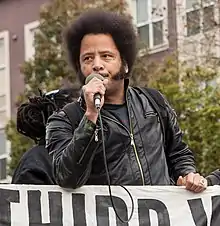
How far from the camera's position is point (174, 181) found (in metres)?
4.93

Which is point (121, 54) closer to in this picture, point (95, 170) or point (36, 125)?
point (95, 170)

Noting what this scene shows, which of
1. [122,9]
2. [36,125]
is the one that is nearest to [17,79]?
[122,9]

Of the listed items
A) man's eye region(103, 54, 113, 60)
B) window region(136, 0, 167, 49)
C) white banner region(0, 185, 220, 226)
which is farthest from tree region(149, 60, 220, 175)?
man's eye region(103, 54, 113, 60)

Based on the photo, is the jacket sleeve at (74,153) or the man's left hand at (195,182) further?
the man's left hand at (195,182)

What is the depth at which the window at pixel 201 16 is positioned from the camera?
16.2m

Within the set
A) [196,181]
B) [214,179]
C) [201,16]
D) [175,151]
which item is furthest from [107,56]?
[201,16]

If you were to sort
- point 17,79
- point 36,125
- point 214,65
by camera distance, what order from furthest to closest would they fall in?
point 17,79 → point 214,65 → point 36,125

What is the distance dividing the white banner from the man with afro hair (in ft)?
0.19

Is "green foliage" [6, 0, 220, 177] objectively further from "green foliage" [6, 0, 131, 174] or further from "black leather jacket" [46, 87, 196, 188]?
"black leather jacket" [46, 87, 196, 188]

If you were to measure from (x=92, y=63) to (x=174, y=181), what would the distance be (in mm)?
742

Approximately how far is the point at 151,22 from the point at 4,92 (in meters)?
5.60

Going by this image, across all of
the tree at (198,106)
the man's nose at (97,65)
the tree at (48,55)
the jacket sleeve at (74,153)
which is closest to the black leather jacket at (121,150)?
the jacket sleeve at (74,153)

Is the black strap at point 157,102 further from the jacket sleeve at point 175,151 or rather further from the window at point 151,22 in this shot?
the window at point 151,22

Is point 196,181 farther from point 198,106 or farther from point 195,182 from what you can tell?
point 198,106
